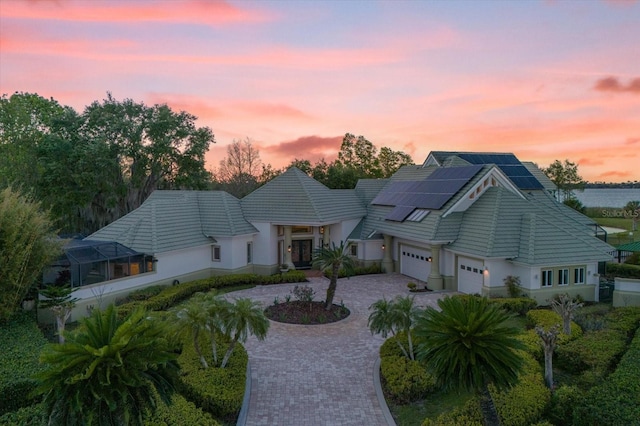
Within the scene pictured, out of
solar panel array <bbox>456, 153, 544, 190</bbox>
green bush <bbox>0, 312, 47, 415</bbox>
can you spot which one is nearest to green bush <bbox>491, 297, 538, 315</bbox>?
solar panel array <bbox>456, 153, 544, 190</bbox>

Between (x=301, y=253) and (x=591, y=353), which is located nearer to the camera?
(x=591, y=353)

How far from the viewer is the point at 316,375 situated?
15.9 metres

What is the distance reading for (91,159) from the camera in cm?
3928

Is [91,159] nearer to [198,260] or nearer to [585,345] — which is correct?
[198,260]

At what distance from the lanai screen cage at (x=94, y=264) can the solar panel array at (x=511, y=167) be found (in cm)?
3127

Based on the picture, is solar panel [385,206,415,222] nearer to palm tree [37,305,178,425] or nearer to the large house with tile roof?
the large house with tile roof

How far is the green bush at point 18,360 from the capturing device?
1230 cm

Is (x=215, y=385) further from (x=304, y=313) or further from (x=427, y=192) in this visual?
(x=427, y=192)

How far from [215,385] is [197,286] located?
14725mm

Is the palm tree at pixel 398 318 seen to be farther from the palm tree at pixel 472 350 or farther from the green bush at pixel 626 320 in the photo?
the green bush at pixel 626 320

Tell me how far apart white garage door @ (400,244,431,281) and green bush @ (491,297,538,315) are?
827cm

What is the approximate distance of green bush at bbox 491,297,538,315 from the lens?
2258 cm

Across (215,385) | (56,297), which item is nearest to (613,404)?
(215,385)

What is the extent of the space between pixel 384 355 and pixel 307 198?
63.8 feet
